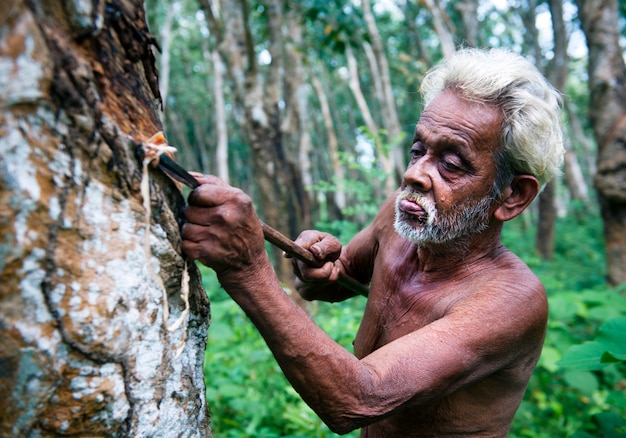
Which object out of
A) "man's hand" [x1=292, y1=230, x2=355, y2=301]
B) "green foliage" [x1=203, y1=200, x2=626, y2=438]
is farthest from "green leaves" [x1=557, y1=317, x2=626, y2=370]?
"man's hand" [x1=292, y1=230, x2=355, y2=301]

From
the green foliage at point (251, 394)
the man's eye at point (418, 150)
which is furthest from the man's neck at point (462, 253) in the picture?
the green foliage at point (251, 394)

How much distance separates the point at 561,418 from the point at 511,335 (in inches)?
129

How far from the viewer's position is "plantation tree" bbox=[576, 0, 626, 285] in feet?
15.3

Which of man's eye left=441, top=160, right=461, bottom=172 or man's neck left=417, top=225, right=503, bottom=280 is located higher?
man's eye left=441, top=160, right=461, bottom=172

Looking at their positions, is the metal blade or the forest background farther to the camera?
the forest background

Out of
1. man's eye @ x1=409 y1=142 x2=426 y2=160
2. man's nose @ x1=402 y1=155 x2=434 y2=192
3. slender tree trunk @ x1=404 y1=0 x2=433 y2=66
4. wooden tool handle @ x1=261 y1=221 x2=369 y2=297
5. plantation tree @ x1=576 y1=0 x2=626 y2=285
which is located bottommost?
wooden tool handle @ x1=261 y1=221 x2=369 y2=297

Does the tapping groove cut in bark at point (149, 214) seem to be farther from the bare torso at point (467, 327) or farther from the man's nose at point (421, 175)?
the man's nose at point (421, 175)

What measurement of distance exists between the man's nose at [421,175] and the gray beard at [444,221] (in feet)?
0.13

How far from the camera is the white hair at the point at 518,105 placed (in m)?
1.73

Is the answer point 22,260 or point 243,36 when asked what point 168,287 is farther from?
point 243,36

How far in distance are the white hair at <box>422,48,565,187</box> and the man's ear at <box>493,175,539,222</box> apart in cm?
3

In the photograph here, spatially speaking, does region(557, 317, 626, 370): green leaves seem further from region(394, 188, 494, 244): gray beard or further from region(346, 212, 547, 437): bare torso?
region(394, 188, 494, 244): gray beard

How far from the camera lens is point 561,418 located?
13.5 feet

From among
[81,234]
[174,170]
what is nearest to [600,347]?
[174,170]
